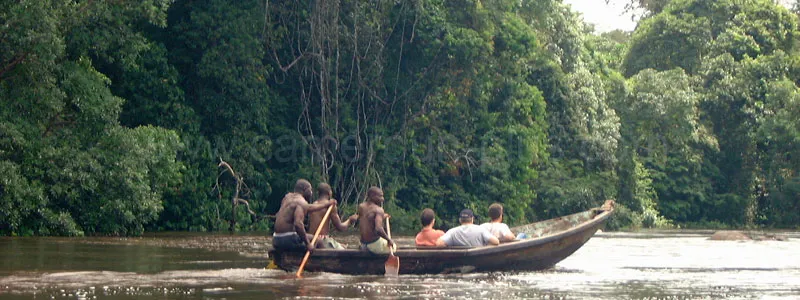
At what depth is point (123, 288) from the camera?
39.9 ft

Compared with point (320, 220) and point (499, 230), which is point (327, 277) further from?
point (499, 230)

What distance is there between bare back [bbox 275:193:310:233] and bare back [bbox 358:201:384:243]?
78 cm

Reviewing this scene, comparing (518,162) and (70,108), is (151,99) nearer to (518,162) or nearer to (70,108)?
(70,108)

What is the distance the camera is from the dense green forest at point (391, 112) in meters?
22.7

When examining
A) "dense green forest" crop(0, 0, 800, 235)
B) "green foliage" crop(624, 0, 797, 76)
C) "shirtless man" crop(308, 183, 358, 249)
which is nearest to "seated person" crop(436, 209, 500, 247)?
"shirtless man" crop(308, 183, 358, 249)

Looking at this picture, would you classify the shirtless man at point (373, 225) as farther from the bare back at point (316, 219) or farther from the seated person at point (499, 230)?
the seated person at point (499, 230)

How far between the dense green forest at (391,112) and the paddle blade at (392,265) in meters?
9.29

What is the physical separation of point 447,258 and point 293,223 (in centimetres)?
193

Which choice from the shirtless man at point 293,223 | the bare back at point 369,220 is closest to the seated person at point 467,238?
the bare back at point 369,220

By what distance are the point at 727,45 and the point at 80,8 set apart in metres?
25.1

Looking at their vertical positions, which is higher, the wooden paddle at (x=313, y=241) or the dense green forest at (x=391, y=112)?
the dense green forest at (x=391, y=112)

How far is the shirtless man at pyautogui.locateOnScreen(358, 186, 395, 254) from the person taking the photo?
14.8 m

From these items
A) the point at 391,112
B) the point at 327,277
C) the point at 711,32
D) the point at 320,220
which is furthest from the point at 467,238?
the point at 711,32

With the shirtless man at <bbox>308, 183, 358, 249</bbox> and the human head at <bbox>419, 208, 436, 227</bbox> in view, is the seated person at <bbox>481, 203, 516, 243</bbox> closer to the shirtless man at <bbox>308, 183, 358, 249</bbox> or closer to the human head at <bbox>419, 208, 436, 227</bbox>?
the human head at <bbox>419, 208, 436, 227</bbox>
